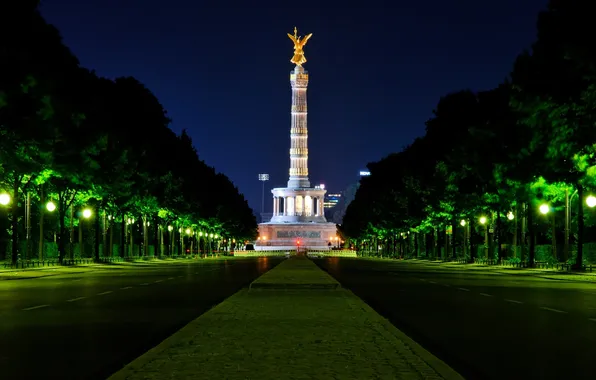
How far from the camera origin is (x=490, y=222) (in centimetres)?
9012

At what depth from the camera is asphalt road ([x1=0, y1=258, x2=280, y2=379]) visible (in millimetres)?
13305

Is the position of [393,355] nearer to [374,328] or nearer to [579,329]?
[374,328]

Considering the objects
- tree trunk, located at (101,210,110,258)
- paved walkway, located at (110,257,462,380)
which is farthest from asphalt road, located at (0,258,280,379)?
tree trunk, located at (101,210,110,258)

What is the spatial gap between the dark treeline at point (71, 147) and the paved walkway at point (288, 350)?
103ft

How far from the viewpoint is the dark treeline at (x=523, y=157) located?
47.3 metres

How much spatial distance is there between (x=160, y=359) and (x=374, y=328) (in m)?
5.69

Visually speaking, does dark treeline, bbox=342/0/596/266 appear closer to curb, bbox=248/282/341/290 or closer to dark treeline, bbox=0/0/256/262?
curb, bbox=248/282/341/290

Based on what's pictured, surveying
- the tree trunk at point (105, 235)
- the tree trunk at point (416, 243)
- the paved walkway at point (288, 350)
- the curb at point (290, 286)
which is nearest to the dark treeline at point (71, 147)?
the tree trunk at point (105, 235)

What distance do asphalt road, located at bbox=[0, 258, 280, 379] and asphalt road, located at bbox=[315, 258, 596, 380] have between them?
469 cm

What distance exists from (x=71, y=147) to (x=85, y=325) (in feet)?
152

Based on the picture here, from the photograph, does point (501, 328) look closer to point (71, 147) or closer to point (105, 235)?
point (71, 147)

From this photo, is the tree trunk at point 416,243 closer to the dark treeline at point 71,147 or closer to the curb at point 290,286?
the dark treeline at point 71,147

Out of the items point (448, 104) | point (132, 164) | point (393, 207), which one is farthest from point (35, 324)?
point (393, 207)

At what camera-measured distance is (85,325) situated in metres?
19.4
